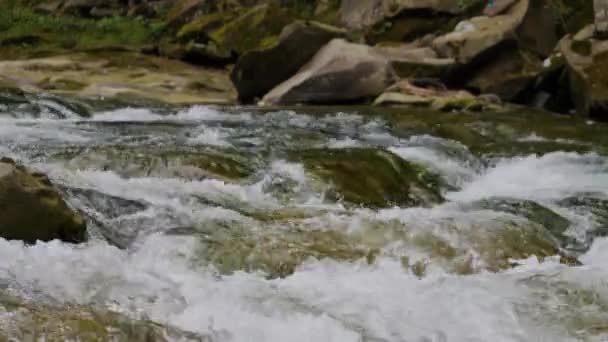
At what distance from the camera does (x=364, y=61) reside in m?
13.3

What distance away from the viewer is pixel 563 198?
7.32 meters

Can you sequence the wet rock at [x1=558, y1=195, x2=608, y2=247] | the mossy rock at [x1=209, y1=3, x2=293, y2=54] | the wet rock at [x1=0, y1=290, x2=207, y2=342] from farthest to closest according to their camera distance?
1. the mossy rock at [x1=209, y1=3, x2=293, y2=54]
2. the wet rock at [x1=558, y1=195, x2=608, y2=247]
3. the wet rock at [x1=0, y1=290, x2=207, y2=342]

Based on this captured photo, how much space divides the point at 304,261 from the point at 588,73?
324 inches

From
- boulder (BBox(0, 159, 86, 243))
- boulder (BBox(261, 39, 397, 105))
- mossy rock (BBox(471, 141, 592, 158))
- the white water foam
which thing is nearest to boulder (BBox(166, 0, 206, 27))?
boulder (BBox(261, 39, 397, 105))

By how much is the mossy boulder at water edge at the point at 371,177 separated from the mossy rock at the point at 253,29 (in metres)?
10.4

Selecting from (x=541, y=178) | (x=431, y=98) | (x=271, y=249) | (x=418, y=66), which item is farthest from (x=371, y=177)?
(x=418, y=66)

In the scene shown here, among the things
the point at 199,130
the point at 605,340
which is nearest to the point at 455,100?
the point at 199,130

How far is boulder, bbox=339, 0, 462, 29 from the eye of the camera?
709 inches

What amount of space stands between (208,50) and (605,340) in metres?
15.1

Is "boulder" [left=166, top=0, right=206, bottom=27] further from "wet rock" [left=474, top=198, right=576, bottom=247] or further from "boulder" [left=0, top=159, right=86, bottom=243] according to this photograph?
"boulder" [left=0, top=159, right=86, bottom=243]

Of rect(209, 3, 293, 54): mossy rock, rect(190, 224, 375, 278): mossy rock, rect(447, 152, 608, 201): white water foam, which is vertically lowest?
rect(209, 3, 293, 54): mossy rock

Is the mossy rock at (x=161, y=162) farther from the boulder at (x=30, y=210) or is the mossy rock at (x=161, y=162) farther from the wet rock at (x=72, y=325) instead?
the wet rock at (x=72, y=325)

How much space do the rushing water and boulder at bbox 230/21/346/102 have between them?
537cm

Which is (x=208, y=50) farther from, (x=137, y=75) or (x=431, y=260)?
(x=431, y=260)
